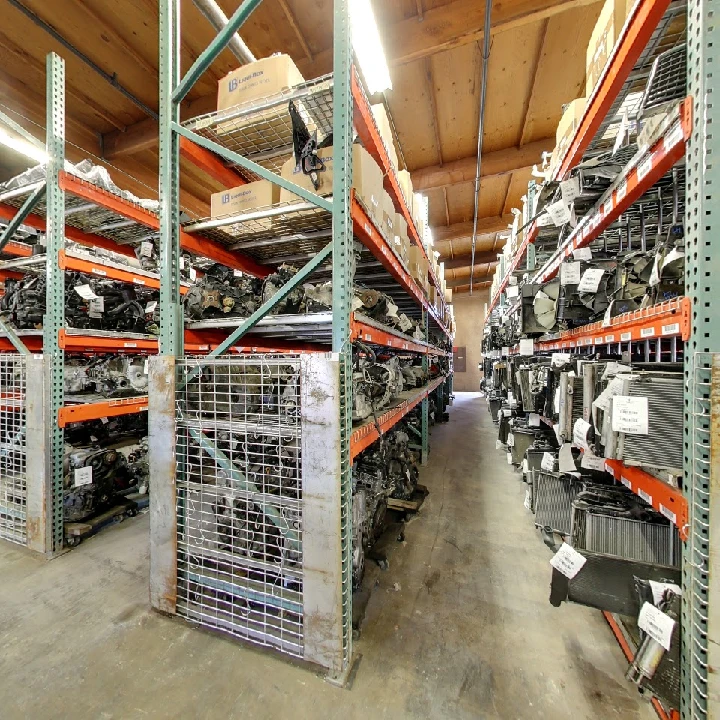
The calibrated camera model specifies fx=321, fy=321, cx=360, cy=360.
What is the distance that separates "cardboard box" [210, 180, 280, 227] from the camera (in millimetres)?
1599

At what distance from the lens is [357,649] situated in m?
1.36

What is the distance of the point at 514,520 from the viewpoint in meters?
2.50

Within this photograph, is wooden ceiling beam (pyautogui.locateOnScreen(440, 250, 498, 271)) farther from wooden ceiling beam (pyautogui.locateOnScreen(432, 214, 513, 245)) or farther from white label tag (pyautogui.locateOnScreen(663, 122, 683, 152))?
white label tag (pyautogui.locateOnScreen(663, 122, 683, 152))

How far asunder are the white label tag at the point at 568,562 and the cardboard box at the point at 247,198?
192 centimetres

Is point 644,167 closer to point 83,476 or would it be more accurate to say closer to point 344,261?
point 344,261

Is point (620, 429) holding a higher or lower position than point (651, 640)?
higher

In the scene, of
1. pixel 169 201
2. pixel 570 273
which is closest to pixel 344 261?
pixel 169 201

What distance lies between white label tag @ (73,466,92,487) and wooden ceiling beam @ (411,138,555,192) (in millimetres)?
4913

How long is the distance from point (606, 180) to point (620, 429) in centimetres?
124

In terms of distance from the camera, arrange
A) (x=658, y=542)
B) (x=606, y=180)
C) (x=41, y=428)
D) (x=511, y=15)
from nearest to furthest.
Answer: (x=658, y=542) → (x=606, y=180) → (x=41, y=428) → (x=511, y=15)

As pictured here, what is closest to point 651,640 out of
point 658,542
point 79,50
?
point 658,542

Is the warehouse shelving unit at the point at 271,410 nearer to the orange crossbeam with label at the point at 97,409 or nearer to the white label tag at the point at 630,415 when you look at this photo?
the white label tag at the point at 630,415

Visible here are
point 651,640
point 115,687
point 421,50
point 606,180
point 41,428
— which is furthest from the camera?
point 421,50

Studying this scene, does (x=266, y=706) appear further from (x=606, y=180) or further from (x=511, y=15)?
(x=511, y=15)
